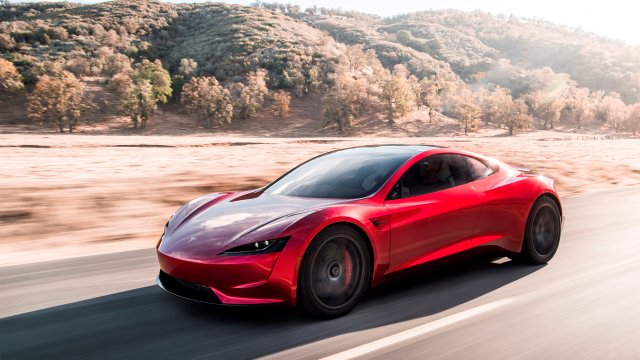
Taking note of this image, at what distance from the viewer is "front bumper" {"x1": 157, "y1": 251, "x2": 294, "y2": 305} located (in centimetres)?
370

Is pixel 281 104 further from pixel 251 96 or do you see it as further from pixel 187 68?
pixel 187 68

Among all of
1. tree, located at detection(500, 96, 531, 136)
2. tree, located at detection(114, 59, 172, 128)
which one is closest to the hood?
tree, located at detection(114, 59, 172, 128)

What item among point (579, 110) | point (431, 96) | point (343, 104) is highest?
point (431, 96)

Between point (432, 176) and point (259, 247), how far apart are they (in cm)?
178

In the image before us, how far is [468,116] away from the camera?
74938mm

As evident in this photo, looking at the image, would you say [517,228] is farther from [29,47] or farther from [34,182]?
[29,47]

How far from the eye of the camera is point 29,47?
93.0 m

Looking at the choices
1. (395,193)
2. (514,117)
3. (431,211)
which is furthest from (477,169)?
(514,117)

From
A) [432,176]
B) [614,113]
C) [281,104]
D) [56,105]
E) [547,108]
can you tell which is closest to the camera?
[432,176]

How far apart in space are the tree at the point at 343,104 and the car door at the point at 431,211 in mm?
65623

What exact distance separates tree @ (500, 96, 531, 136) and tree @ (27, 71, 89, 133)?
2112 inches

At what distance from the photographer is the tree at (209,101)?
2790 inches

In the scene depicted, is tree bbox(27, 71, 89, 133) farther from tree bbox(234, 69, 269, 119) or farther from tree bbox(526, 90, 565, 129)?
tree bbox(526, 90, 565, 129)

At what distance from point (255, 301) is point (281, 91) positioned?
7724 centimetres
